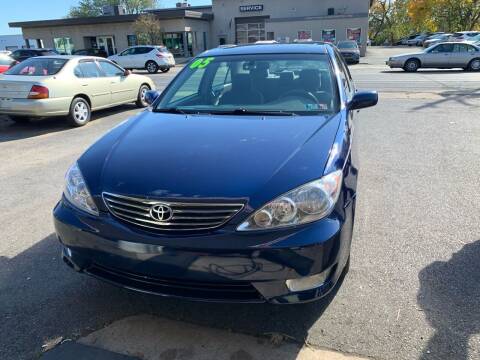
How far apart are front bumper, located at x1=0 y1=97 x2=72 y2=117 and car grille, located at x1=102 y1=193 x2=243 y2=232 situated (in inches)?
272

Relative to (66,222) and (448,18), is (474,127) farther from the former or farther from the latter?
(448,18)

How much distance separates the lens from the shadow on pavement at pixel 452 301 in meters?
2.41

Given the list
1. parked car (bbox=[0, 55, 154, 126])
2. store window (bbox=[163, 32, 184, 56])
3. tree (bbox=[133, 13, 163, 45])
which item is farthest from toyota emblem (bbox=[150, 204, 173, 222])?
store window (bbox=[163, 32, 184, 56])

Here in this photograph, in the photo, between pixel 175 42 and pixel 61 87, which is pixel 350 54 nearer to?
pixel 175 42

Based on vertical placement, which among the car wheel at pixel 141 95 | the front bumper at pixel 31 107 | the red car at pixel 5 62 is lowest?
the car wheel at pixel 141 95

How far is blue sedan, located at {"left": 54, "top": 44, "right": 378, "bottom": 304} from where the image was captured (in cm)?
225

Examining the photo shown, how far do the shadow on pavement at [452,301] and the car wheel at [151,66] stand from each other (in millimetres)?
24615

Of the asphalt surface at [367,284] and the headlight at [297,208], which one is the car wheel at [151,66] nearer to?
the asphalt surface at [367,284]

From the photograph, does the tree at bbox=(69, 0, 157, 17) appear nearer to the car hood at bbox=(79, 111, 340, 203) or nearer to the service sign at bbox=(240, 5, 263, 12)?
the service sign at bbox=(240, 5, 263, 12)

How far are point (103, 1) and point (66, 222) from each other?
81.8 meters

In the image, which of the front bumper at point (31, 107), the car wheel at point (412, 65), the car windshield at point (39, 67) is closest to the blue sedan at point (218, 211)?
the front bumper at point (31, 107)

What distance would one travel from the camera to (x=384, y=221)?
4.05 meters

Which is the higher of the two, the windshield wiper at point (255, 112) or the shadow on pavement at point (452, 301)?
the windshield wiper at point (255, 112)

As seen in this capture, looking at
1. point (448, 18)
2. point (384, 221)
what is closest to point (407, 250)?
point (384, 221)
